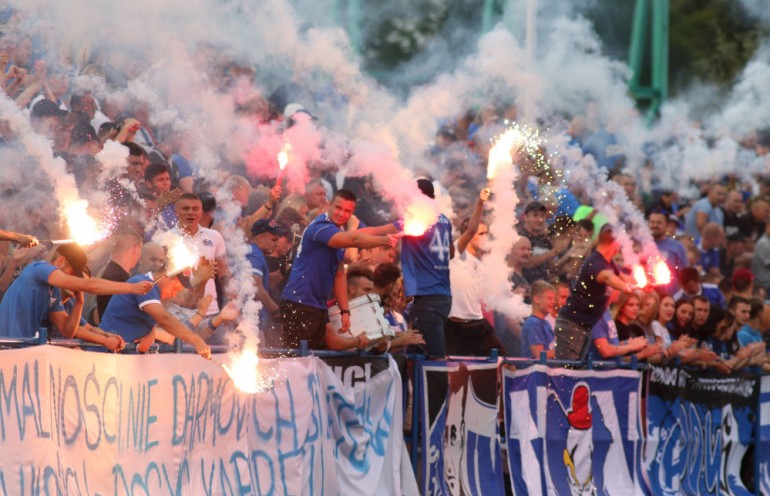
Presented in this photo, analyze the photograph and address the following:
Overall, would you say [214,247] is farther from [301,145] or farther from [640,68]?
[640,68]

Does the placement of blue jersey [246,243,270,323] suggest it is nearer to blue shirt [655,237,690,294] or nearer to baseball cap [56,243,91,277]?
baseball cap [56,243,91,277]

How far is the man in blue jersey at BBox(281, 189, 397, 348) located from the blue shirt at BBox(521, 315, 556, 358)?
7.75 ft

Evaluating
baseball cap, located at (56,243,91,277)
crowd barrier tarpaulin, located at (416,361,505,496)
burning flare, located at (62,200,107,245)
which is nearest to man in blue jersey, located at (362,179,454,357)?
crowd barrier tarpaulin, located at (416,361,505,496)

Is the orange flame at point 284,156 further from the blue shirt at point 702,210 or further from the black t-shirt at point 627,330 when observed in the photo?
the blue shirt at point 702,210

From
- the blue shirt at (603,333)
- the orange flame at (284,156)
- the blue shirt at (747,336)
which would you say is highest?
the orange flame at (284,156)

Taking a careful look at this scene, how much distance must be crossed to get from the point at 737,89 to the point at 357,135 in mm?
10647

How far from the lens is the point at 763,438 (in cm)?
Result: 1127

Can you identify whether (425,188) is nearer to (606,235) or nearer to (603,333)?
(606,235)

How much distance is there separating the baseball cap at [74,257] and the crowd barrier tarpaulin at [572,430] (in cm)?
342

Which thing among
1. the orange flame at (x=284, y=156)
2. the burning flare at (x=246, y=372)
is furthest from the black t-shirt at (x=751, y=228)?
the burning flare at (x=246, y=372)

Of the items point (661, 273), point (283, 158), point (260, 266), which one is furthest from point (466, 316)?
point (661, 273)

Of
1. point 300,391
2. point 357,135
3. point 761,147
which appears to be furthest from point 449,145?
point 761,147

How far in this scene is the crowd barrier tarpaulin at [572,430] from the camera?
9273mm

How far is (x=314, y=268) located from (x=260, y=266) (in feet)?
1.99
